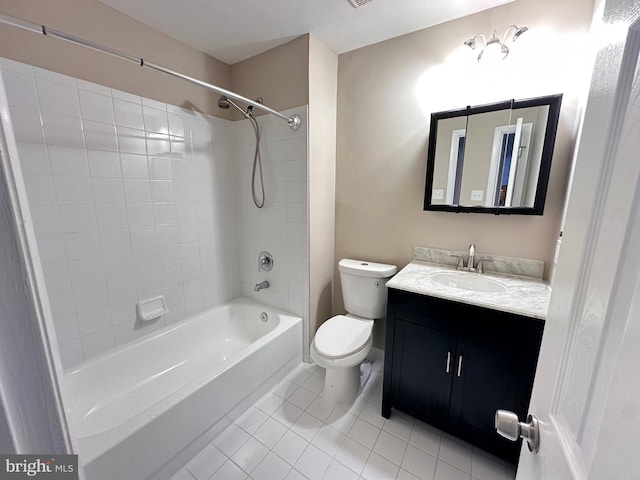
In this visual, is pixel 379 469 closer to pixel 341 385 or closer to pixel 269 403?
pixel 341 385

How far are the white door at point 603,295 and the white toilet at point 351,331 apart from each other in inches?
42.4

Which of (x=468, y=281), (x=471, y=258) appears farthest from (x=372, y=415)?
(x=471, y=258)

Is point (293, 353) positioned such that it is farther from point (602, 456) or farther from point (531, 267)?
point (602, 456)

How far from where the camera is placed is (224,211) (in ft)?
7.03

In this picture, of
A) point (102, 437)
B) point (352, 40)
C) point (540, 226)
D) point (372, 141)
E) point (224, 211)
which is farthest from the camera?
point (224, 211)

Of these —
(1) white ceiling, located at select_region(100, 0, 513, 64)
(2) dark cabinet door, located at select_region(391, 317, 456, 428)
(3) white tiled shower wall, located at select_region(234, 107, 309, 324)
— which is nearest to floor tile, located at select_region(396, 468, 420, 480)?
(2) dark cabinet door, located at select_region(391, 317, 456, 428)

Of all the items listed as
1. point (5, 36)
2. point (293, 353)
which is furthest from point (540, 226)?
point (5, 36)

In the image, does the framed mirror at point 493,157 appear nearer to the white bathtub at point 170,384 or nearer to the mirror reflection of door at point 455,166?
the mirror reflection of door at point 455,166

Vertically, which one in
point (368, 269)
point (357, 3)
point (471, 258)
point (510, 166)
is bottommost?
point (368, 269)

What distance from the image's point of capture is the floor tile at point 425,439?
1370 mm

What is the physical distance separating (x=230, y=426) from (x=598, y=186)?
1.87 meters

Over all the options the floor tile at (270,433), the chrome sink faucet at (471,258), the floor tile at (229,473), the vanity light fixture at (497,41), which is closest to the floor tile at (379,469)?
the floor tile at (270,433)

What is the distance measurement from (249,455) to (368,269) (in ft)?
4.05

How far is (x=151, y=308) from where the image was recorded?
175 cm
